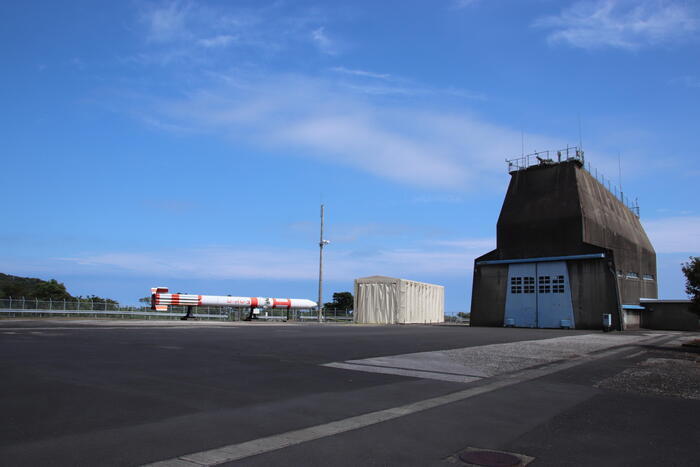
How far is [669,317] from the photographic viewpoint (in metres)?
55.4

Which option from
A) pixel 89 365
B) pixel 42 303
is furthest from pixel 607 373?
pixel 42 303

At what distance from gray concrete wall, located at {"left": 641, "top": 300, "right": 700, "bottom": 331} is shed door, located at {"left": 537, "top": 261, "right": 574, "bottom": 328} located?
12.0m

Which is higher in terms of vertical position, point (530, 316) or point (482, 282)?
point (482, 282)

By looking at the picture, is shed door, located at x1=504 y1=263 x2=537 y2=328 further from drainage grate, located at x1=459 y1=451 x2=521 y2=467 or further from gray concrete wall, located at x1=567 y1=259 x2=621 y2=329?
drainage grate, located at x1=459 y1=451 x2=521 y2=467

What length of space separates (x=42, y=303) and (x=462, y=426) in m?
53.7

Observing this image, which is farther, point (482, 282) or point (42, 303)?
point (482, 282)

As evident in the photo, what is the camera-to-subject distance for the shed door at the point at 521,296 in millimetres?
53875

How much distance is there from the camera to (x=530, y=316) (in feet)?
176

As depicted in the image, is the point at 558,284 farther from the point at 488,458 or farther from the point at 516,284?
the point at 488,458

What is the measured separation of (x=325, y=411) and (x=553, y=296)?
49.6 metres

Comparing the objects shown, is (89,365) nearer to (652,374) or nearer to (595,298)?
(652,374)

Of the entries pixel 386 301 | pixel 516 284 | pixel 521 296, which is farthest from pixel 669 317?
pixel 386 301

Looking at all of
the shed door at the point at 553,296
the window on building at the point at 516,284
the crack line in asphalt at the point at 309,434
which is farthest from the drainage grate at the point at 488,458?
the window on building at the point at 516,284

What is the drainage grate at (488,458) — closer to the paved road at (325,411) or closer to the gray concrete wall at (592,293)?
the paved road at (325,411)
